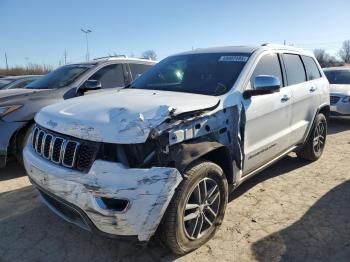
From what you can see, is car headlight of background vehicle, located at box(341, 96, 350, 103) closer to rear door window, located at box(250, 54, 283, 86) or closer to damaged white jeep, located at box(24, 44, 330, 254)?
rear door window, located at box(250, 54, 283, 86)

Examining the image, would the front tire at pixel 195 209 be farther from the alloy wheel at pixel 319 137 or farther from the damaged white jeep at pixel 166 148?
the alloy wheel at pixel 319 137

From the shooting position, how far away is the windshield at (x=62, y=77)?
6.25m

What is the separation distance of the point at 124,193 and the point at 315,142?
423 cm

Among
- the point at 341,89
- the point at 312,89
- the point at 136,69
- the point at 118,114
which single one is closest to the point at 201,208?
the point at 118,114

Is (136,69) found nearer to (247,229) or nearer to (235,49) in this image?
(235,49)

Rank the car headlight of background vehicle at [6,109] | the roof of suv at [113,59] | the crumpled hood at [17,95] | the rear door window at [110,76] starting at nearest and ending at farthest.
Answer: the car headlight of background vehicle at [6,109] < the crumpled hood at [17,95] < the rear door window at [110,76] < the roof of suv at [113,59]

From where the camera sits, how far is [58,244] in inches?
136

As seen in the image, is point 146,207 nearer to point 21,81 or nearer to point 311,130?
point 311,130

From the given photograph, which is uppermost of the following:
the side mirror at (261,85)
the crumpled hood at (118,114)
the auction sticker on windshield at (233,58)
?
the auction sticker on windshield at (233,58)

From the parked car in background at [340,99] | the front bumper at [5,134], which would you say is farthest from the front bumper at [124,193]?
the parked car in background at [340,99]

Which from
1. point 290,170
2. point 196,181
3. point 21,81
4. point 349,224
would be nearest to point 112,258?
point 196,181

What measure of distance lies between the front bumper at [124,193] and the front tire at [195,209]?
0.13m

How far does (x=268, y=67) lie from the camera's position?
14.8 ft

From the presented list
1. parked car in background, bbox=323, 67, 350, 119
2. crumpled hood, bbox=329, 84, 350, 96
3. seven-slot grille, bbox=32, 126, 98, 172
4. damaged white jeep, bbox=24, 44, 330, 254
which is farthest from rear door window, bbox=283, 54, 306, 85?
crumpled hood, bbox=329, 84, 350, 96
